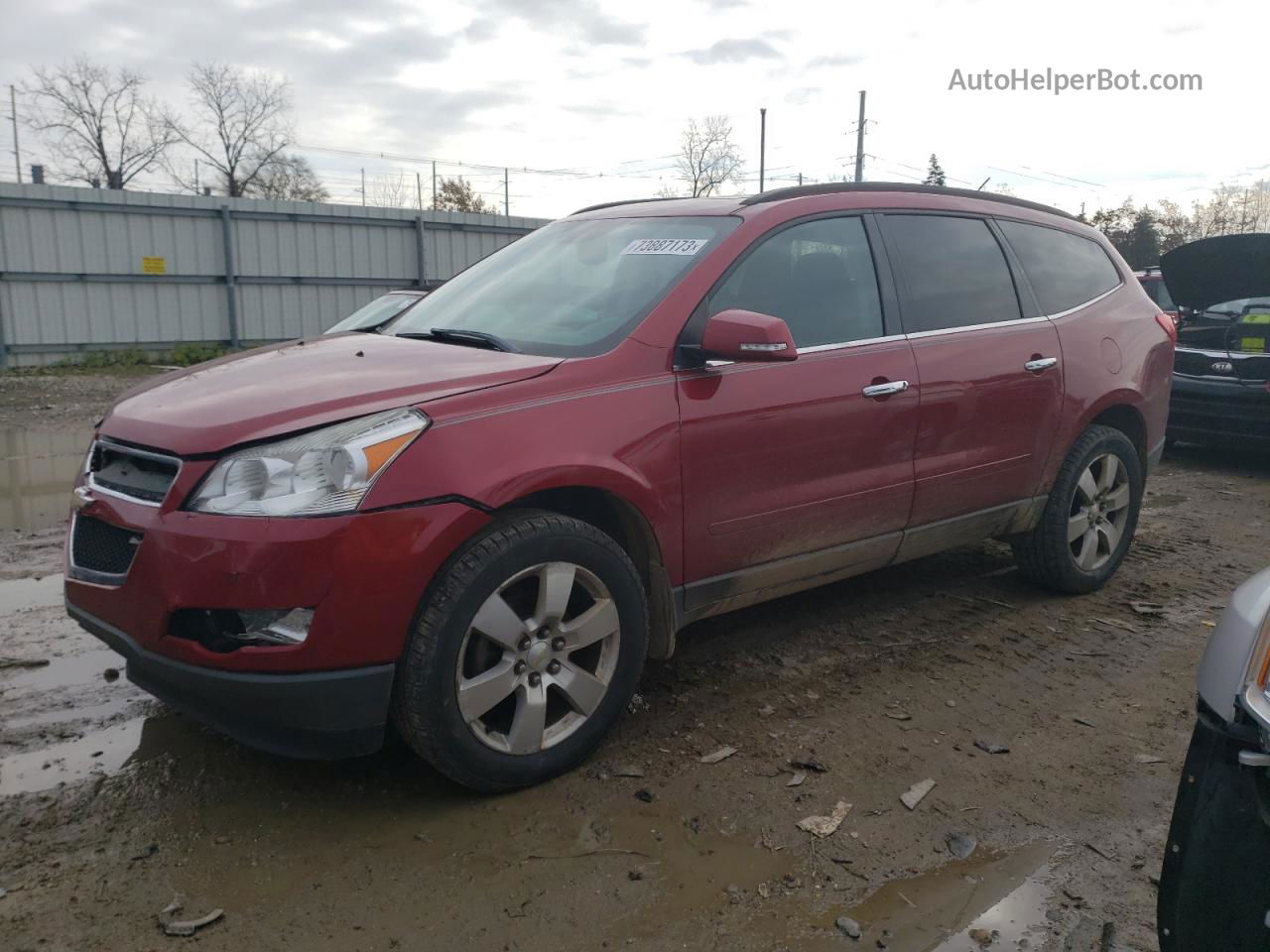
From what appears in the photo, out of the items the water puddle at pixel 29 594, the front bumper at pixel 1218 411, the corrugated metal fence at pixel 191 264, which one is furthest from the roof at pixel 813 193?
the corrugated metal fence at pixel 191 264

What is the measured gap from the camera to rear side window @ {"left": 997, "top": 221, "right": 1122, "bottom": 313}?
181 inches

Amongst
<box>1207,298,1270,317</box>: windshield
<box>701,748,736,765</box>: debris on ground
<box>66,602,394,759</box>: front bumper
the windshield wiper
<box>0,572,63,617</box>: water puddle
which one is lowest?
<box>701,748,736,765</box>: debris on ground

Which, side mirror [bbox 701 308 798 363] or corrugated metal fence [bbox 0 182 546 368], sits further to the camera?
corrugated metal fence [bbox 0 182 546 368]

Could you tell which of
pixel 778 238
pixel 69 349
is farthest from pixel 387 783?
pixel 69 349

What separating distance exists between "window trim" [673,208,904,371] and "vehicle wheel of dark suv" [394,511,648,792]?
0.68 meters

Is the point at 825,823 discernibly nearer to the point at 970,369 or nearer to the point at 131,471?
the point at 970,369

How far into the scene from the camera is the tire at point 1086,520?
4621mm

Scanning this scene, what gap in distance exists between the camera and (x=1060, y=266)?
4758 mm

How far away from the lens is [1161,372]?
200 inches

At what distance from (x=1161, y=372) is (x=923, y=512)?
1932 mm

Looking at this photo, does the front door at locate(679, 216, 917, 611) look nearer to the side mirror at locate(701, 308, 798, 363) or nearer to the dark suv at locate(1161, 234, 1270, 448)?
the side mirror at locate(701, 308, 798, 363)

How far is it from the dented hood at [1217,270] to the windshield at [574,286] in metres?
5.34

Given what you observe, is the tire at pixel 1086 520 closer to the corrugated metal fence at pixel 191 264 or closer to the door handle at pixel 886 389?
the door handle at pixel 886 389

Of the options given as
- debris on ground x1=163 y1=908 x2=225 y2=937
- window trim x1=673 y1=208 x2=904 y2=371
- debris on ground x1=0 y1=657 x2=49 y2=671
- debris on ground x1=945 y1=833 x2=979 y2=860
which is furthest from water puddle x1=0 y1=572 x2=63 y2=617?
debris on ground x1=945 y1=833 x2=979 y2=860
